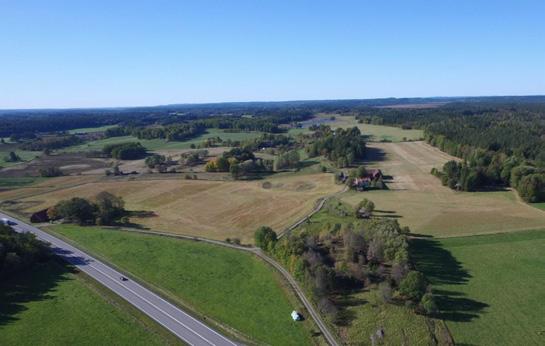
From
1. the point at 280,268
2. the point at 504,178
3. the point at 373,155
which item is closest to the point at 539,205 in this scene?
the point at 504,178

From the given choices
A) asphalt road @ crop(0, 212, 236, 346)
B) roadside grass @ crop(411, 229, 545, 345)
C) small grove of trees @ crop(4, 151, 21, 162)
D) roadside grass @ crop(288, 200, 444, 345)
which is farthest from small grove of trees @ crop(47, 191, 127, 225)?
small grove of trees @ crop(4, 151, 21, 162)

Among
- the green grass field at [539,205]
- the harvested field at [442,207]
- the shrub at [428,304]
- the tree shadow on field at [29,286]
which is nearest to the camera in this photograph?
the shrub at [428,304]

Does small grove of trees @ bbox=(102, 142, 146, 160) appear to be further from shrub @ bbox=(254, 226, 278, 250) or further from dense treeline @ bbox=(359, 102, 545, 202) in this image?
dense treeline @ bbox=(359, 102, 545, 202)

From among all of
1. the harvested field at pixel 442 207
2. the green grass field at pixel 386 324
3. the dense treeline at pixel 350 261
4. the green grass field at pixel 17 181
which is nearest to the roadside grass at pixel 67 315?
the dense treeline at pixel 350 261

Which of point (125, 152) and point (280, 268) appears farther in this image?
point (125, 152)

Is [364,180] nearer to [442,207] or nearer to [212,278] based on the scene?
[442,207]

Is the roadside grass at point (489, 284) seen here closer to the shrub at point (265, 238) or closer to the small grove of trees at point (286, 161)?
the shrub at point (265, 238)
